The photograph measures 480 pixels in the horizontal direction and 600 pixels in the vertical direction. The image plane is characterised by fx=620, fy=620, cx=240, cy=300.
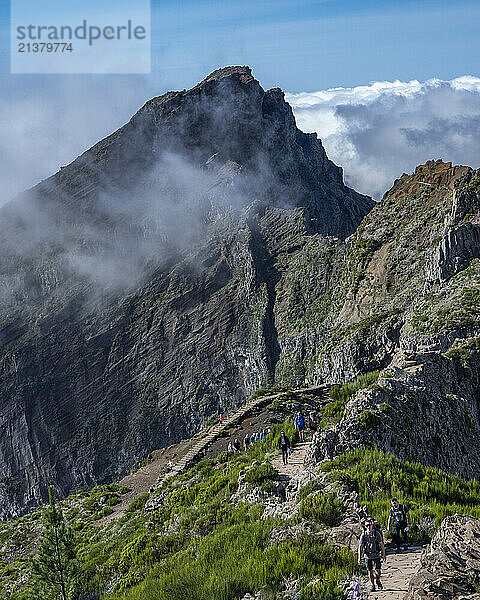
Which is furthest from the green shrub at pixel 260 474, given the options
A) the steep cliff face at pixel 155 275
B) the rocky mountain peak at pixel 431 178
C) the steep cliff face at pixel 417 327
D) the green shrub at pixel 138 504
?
the steep cliff face at pixel 155 275

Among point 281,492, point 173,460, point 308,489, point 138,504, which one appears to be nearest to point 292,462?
point 281,492

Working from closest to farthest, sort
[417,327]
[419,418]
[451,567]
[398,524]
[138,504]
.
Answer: [451,567] < [398,524] < [419,418] < [138,504] < [417,327]

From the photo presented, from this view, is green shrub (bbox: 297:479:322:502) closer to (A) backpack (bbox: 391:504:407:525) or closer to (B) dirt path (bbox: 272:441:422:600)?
(A) backpack (bbox: 391:504:407:525)

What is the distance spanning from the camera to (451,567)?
1274 centimetres

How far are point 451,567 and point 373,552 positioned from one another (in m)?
→ 2.48

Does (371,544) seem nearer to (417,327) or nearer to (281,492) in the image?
(281,492)

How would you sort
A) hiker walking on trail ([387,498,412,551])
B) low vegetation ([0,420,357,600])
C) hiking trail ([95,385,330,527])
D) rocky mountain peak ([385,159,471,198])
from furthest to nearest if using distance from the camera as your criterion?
1. rocky mountain peak ([385,159,471,198])
2. hiking trail ([95,385,330,527])
3. hiker walking on trail ([387,498,412,551])
4. low vegetation ([0,420,357,600])

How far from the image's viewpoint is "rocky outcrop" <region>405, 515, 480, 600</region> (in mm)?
12203

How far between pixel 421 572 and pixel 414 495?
23.8 ft

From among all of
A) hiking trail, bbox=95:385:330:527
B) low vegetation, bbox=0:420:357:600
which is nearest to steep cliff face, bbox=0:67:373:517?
hiking trail, bbox=95:385:330:527

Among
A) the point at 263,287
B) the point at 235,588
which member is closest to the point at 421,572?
the point at 235,588

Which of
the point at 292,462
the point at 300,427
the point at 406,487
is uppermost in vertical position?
the point at 406,487

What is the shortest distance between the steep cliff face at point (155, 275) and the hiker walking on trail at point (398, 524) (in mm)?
88387

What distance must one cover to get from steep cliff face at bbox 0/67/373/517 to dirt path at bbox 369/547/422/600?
8926cm
